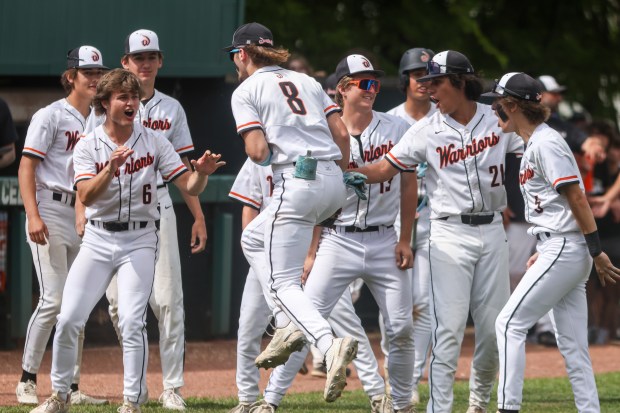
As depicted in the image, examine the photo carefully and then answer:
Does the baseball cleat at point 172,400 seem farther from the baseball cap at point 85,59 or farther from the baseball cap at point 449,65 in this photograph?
the baseball cap at point 449,65

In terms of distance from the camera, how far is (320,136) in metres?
6.63

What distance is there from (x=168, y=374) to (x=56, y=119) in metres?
1.68

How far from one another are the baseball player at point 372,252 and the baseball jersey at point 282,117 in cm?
68

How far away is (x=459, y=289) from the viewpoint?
22.4 feet

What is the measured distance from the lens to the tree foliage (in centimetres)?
1328

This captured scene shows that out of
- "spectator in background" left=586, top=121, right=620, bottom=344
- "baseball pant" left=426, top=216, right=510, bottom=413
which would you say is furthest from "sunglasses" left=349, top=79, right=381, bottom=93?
"spectator in background" left=586, top=121, right=620, bottom=344

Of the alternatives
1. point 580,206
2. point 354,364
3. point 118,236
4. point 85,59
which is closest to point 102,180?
point 118,236

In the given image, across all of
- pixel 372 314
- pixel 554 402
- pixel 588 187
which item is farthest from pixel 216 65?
pixel 554 402

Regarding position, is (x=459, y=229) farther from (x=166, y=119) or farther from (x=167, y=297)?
(x=166, y=119)

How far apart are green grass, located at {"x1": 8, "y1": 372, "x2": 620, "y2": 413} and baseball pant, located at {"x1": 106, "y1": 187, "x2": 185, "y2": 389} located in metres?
0.32

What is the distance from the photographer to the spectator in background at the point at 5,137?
8047mm

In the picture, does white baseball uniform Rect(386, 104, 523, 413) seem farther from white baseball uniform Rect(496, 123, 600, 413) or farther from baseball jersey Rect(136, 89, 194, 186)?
baseball jersey Rect(136, 89, 194, 186)

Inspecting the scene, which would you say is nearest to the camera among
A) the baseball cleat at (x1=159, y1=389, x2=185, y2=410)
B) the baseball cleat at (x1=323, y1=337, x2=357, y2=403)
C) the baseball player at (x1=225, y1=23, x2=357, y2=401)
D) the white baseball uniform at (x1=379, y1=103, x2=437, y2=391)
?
the baseball cleat at (x1=323, y1=337, x2=357, y2=403)

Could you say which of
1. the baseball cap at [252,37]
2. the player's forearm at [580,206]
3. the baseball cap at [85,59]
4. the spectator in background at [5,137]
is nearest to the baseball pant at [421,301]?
the player's forearm at [580,206]
